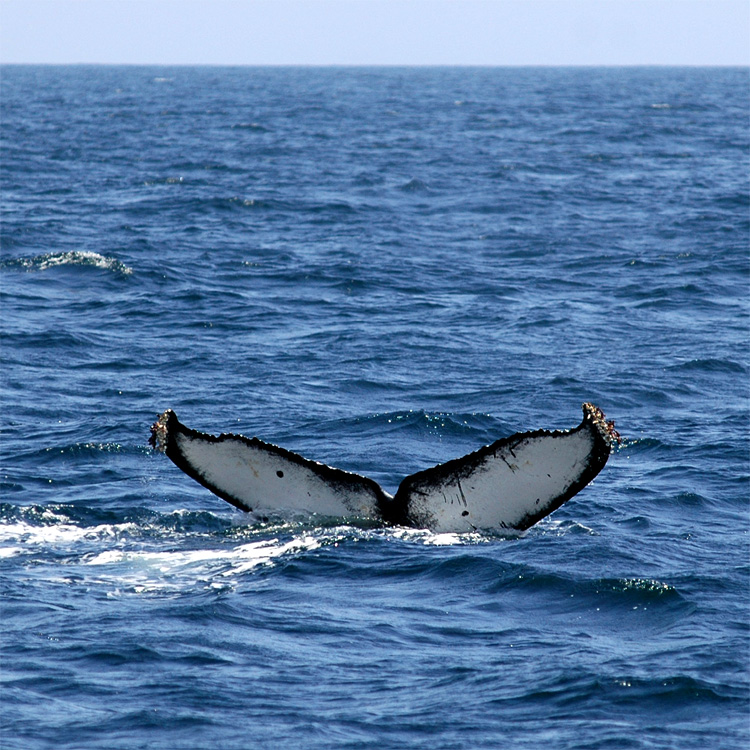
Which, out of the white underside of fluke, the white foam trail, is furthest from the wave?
the white underside of fluke

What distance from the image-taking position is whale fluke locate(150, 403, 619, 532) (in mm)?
8477

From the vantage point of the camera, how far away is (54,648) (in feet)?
26.0

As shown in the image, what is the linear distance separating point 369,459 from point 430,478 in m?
4.28

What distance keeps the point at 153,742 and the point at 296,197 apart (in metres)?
28.7

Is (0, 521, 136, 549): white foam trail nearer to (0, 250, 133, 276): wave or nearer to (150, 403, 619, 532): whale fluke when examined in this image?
(150, 403, 619, 532): whale fluke

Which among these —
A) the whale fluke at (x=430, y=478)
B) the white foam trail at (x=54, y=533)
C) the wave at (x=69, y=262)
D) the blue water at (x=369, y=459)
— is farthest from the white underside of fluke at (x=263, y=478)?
the wave at (x=69, y=262)

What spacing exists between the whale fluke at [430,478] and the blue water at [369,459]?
41cm

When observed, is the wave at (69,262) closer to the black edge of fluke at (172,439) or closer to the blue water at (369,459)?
the blue water at (369,459)

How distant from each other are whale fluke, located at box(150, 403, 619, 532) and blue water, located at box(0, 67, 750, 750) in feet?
1.33

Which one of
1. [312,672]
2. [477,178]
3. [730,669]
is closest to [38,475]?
[312,672]

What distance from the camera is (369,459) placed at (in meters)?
13.1

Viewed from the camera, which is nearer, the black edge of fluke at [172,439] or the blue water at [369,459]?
the blue water at [369,459]

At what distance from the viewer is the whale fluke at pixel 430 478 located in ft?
27.8

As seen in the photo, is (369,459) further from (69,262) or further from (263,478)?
(69,262)
